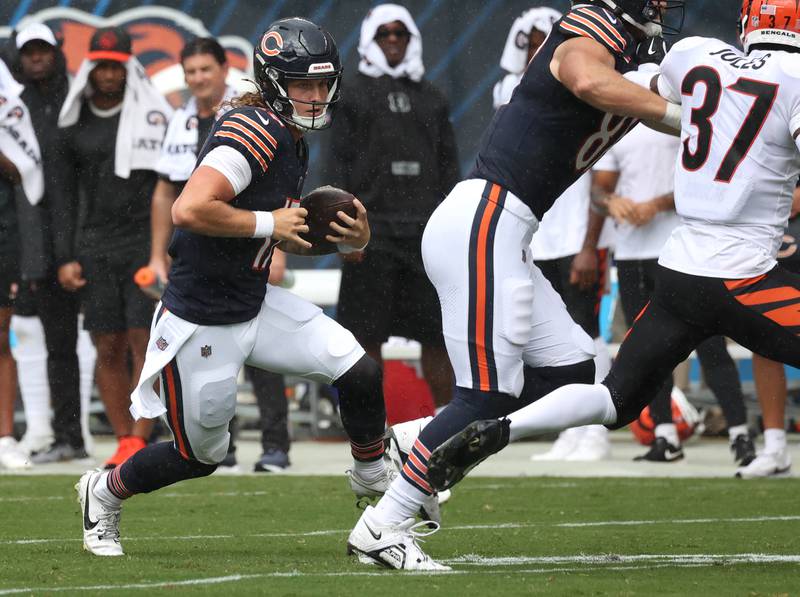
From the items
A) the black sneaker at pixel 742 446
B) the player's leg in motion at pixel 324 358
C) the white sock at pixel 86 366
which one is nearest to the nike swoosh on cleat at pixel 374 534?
the player's leg in motion at pixel 324 358

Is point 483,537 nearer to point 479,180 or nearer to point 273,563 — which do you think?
point 273,563

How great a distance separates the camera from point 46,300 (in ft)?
29.6

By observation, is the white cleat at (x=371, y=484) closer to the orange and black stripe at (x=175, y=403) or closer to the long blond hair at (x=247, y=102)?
the orange and black stripe at (x=175, y=403)

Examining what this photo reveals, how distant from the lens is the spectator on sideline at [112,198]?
8.51m

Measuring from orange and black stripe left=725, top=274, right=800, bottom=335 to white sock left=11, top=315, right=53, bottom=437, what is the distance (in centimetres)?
550

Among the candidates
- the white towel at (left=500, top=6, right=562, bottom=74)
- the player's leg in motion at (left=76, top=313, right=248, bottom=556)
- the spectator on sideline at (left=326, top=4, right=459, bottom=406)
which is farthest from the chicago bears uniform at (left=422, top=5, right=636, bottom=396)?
the white towel at (left=500, top=6, right=562, bottom=74)

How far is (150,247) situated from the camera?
28.0ft

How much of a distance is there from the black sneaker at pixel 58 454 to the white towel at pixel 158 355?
3.98 m

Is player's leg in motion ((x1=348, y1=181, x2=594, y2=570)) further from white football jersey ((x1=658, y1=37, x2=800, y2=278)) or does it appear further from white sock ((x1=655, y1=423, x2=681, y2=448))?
white sock ((x1=655, y1=423, x2=681, y2=448))

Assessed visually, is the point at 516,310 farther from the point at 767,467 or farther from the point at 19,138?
the point at 19,138

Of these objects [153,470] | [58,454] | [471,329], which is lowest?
[58,454]

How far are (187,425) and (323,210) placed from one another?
824 millimetres

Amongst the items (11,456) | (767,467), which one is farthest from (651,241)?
(11,456)

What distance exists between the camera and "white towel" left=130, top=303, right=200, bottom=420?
16.6 feet
